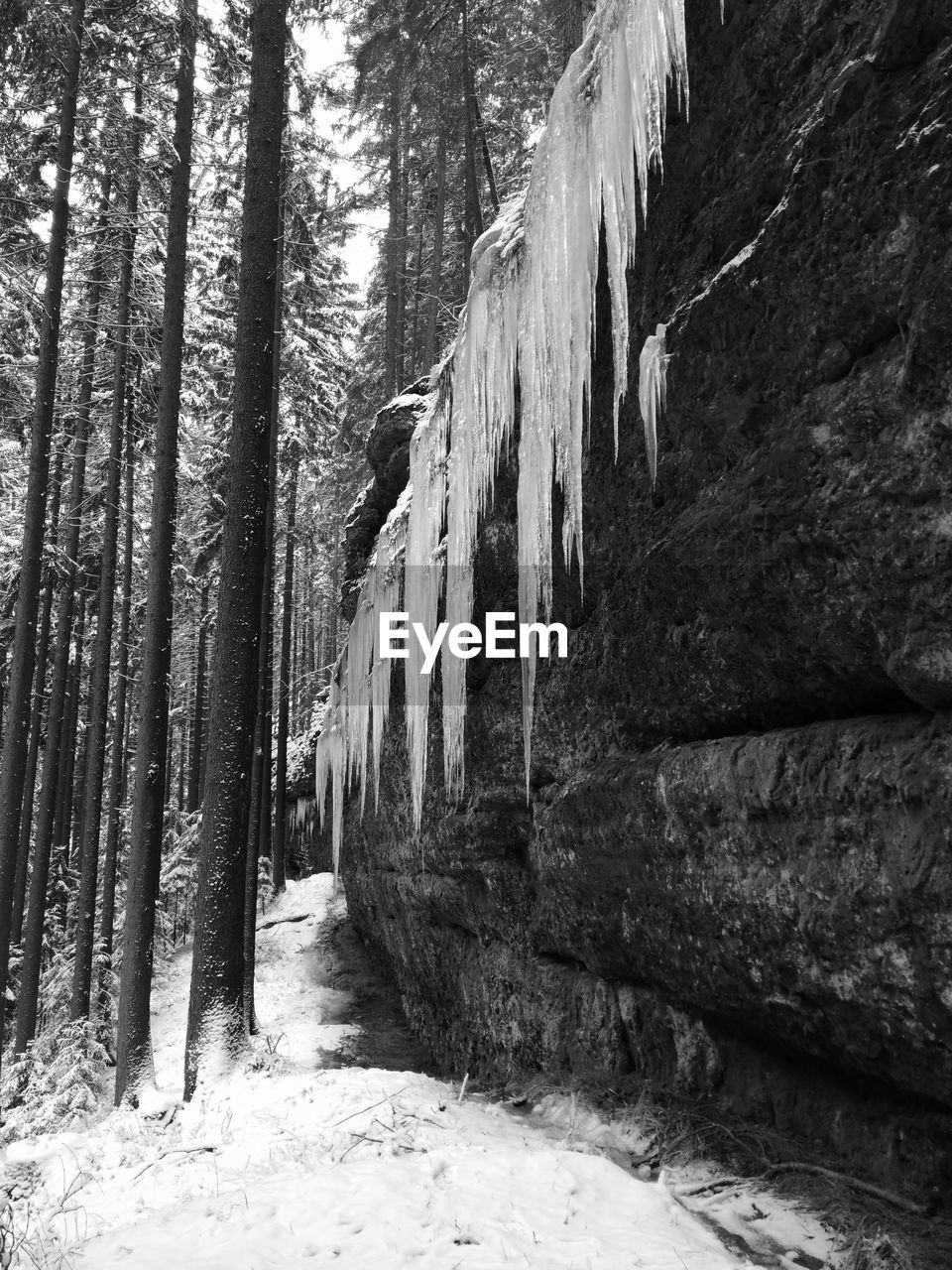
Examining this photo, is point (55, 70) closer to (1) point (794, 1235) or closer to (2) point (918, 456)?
(2) point (918, 456)

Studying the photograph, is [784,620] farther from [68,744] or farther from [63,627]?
[68,744]

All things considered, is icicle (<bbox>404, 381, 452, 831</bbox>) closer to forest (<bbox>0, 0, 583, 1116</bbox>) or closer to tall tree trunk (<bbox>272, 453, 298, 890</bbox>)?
forest (<bbox>0, 0, 583, 1116</bbox>)

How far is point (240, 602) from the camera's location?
262 inches

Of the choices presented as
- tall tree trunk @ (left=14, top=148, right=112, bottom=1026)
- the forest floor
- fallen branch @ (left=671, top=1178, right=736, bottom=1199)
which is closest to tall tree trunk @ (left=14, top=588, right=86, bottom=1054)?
tall tree trunk @ (left=14, top=148, right=112, bottom=1026)

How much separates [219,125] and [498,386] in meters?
8.76

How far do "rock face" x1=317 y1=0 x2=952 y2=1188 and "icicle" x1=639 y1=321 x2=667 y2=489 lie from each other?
67 millimetres

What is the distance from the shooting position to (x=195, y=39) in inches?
397

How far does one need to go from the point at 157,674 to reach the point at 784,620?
7325 mm

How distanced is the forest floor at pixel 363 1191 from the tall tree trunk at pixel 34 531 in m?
4.41

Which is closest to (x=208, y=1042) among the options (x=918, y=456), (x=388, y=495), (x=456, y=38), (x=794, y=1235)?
(x=794, y=1235)

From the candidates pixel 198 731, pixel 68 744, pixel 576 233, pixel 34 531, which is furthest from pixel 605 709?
pixel 198 731

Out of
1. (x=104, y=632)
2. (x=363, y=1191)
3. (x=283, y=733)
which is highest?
(x=104, y=632)

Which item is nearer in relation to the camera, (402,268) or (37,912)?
(37,912)

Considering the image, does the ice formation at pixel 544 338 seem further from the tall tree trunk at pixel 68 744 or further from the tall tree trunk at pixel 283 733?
the tall tree trunk at pixel 68 744
